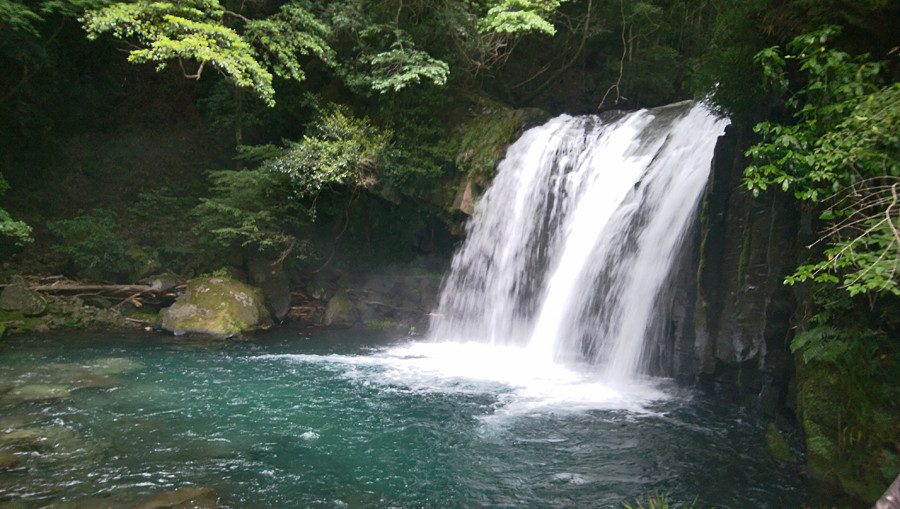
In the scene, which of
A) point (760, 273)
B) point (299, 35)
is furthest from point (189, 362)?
point (760, 273)

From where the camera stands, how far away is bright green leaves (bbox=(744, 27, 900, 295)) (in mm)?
4000

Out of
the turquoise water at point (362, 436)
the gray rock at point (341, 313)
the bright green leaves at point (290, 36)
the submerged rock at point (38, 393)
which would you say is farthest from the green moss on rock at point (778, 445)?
the bright green leaves at point (290, 36)

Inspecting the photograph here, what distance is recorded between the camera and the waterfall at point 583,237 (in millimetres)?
9359

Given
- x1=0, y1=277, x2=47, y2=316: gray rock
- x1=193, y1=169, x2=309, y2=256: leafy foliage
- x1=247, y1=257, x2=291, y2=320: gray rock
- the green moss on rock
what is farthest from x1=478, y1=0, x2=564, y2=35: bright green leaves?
x1=0, y1=277, x2=47, y2=316: gray rock

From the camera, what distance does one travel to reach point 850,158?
4.20m

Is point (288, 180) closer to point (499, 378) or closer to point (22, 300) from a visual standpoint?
point (22, 300)

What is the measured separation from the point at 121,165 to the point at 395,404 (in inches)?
553

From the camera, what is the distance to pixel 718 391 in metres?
8.05

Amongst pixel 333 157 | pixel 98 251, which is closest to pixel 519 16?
pixel 333 157

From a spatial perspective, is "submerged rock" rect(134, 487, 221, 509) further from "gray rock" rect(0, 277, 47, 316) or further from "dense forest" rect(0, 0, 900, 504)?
"gray rock" rect(0, 277, 47, 316)

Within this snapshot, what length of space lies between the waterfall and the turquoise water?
1.07 m

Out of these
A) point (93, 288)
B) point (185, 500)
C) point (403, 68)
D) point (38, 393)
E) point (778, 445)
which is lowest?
point (38, 393)

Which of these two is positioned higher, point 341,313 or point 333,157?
point 333,157

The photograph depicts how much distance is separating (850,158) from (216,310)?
40.1ft
